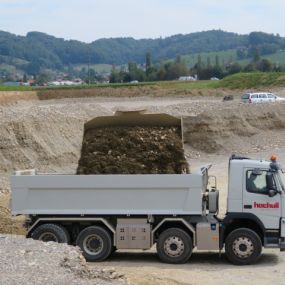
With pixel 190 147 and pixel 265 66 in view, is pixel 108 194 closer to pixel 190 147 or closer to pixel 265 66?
pixel 190 147

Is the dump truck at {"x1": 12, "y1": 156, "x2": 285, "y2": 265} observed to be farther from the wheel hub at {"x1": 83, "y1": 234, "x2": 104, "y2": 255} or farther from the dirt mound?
the dirt mound

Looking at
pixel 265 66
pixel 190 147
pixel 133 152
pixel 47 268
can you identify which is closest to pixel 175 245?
pixel 133 152

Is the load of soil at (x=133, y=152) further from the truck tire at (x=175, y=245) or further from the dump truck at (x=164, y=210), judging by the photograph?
the truck tire at (x=175, y=245)

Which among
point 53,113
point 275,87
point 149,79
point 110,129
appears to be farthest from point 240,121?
point 149,79

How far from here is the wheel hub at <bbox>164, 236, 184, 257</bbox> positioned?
14531 millimetres

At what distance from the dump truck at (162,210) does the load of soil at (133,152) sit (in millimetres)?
1111

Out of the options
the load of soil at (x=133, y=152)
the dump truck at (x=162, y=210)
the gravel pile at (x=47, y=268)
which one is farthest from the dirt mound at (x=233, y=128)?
the gravel pile at (x=47, y=268)

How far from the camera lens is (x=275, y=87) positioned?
73.1 metres

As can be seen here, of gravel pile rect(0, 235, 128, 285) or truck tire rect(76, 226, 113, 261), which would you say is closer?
gravel pile rect(0, 235, 128, 285)

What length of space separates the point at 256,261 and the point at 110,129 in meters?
4.62

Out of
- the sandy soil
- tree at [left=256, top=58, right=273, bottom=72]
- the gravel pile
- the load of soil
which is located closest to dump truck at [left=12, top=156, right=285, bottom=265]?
the sandy soil

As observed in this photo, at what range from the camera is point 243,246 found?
47.5 feet

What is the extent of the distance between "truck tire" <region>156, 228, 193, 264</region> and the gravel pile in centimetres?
237

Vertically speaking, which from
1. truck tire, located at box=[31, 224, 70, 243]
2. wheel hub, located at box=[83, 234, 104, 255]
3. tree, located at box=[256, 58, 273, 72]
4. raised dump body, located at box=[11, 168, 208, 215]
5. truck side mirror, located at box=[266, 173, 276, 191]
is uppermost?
tree, located at box=[256, 58, 273, 72]
